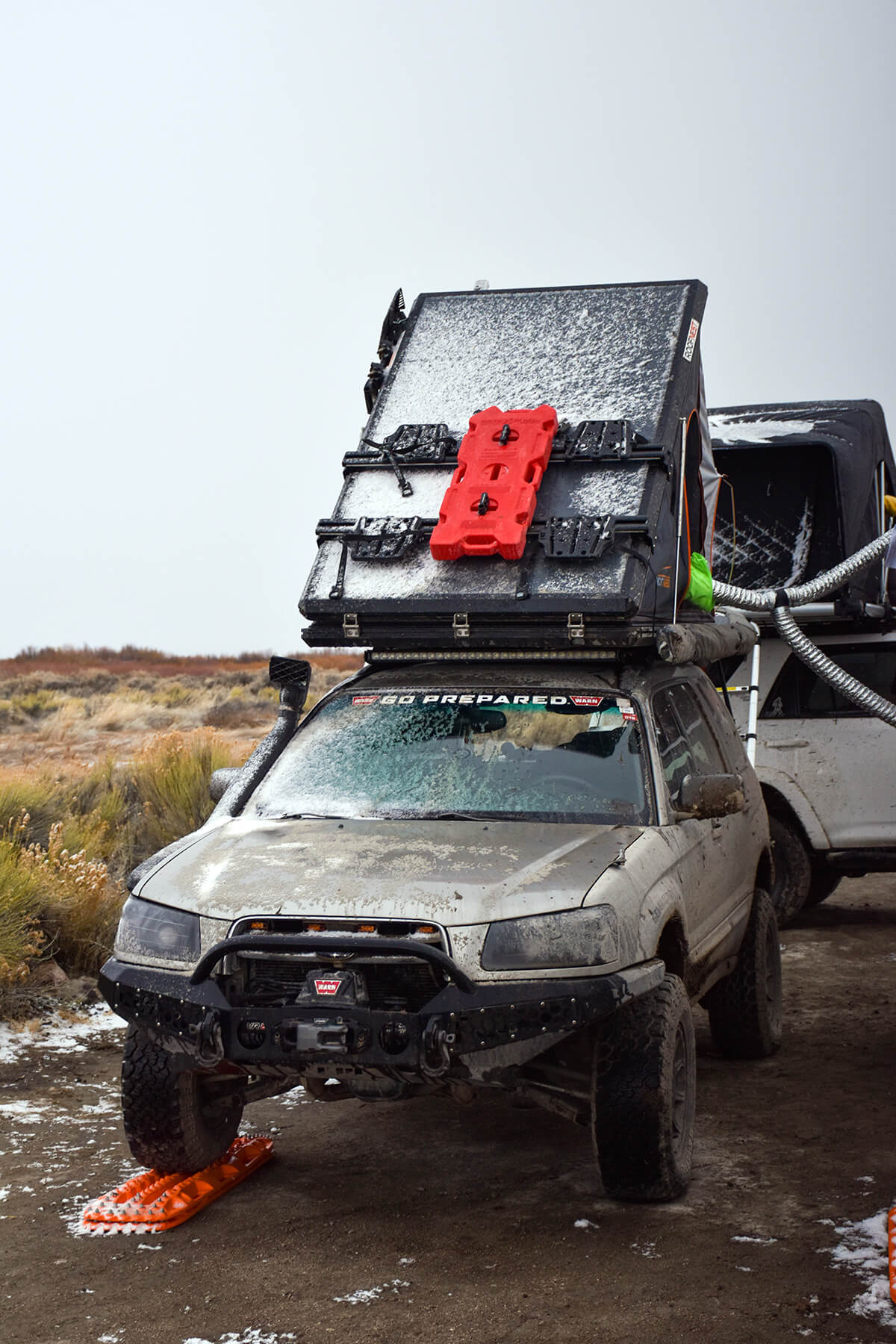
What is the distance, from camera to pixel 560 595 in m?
6.04

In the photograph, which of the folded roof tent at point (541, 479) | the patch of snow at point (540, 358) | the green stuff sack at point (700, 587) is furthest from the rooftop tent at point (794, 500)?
the patch of snow at point (540, 358)

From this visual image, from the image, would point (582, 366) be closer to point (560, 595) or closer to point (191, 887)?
point (560, 595)

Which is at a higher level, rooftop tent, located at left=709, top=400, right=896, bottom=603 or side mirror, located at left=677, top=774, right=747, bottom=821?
rooftop tent, located at left=709, top=400, right=896, bottom=603

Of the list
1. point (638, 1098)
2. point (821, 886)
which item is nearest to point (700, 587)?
point (638, 1098)

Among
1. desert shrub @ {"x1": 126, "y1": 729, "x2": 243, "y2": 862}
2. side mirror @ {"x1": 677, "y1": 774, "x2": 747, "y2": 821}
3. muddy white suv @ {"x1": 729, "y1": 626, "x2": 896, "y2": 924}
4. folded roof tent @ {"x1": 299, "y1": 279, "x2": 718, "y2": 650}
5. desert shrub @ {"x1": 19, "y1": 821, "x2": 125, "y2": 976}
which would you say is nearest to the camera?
side mirror @ {"x1": 677, "y1": 774, "x2": 747, "y2": 821}

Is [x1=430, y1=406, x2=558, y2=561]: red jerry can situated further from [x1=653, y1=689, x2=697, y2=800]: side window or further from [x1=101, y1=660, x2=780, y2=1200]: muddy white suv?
[x1=653, y1=689, x2=697, y2=800]: side window

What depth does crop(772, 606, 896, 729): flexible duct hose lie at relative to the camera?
9.09 m

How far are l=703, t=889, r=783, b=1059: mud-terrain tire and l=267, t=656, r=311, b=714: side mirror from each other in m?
2.43

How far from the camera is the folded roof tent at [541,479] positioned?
615 cm

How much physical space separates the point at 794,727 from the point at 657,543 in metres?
3.88

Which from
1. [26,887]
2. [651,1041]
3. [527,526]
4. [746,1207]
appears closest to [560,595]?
[527,526]

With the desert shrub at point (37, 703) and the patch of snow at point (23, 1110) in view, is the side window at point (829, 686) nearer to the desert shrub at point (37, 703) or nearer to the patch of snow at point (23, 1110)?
the patch of snow at point (23, 1110)

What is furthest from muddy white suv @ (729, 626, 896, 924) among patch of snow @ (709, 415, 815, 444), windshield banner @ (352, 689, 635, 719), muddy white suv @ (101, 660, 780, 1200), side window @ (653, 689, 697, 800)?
windshield banner @ (352, 689, 635, 719)

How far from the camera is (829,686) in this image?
9875mm
